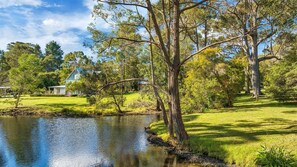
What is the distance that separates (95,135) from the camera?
20312 mm

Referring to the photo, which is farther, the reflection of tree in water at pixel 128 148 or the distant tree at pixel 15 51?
the distant tree at pixel 15 51

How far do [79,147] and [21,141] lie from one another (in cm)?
491

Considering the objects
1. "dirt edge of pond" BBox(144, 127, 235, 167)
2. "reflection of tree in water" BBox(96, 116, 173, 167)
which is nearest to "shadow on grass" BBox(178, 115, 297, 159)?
"dirt edge of pond" BBox(144, 127, 235, 167)

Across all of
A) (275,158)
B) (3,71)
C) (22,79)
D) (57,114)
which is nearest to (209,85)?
(275,158)

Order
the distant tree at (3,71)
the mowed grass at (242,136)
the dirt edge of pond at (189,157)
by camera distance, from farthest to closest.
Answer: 1. the distant tree at (3,71)
2. the dirt edge of pond at (189,157)
3. the mowed grass at (242,136)

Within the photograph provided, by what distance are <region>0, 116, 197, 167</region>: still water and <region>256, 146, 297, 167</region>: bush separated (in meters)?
3.93

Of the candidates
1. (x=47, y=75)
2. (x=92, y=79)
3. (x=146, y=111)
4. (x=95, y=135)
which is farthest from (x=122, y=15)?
(x=47, y=75)

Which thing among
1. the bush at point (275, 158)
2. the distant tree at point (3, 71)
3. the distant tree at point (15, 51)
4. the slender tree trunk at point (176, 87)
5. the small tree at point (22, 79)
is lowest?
the bush at point (275, 158)

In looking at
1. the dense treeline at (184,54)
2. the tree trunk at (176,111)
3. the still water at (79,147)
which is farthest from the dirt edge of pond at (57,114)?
the tree trunk at (176,111)

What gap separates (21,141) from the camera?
1828 centimetres

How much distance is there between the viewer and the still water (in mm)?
13245

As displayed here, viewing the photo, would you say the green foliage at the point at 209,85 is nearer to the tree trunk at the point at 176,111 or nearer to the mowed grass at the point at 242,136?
the mowed grass at the point at 242,136

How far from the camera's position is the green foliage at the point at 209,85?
25.6 metres

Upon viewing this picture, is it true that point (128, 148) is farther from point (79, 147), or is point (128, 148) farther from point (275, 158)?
point (275, 158)
